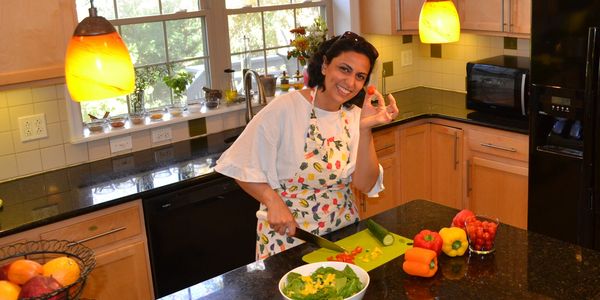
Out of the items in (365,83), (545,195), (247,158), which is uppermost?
(365,83)

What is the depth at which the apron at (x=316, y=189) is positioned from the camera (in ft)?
8.56

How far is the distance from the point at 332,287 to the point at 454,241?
19.4 inches

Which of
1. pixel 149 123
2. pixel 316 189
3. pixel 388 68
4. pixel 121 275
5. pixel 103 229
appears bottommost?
pixel 121 275

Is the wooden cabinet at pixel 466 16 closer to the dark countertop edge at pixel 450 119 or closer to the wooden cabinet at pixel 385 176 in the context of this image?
the dark countertop edge at pixel 450 119

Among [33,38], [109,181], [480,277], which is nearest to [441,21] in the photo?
[480,277]

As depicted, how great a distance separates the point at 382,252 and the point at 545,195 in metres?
1.71

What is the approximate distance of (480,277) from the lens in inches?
85.3

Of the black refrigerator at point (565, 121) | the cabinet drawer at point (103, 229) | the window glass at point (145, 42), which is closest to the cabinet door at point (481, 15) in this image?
the black refrigerator at point (565, 121)

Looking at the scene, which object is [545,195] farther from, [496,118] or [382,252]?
[382,252]

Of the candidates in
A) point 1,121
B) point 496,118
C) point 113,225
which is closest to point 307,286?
point 113,225

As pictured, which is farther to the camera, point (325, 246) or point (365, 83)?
point (365, 83)

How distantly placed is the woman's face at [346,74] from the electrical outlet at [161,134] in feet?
5.28

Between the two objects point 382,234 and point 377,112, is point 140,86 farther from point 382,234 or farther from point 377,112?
point 382,234

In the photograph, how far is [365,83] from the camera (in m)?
2.56
